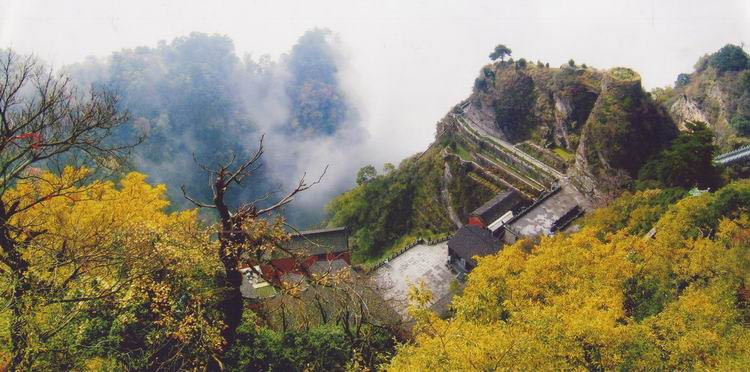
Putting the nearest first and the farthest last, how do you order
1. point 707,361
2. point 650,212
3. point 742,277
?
1. point 707,361
2. point 742,277
3. point 650,212

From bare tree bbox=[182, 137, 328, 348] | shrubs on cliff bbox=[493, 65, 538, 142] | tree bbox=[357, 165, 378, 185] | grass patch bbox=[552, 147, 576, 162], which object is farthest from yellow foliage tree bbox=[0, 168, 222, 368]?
tree bbox=[357, 165, 378, 185]

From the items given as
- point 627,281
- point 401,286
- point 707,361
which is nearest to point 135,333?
point 707,361

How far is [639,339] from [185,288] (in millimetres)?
15307

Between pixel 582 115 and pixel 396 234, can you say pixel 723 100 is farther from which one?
pixel 396 234

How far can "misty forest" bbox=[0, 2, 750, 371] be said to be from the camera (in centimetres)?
1384

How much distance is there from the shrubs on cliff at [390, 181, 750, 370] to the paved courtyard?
35.7ft

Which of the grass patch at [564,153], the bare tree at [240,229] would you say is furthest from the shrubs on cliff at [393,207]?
the bare tree at [240,229]

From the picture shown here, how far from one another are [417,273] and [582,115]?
2726 centimetres

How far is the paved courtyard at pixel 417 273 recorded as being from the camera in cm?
4306

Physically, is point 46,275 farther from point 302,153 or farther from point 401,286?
point 302,153

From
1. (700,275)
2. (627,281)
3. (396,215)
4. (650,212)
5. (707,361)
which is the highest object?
(396,215)

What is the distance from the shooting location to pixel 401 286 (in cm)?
4544

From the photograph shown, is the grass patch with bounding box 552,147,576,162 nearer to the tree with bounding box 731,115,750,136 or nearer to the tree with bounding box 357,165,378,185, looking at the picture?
the tree with bounding box 731,115,750,136

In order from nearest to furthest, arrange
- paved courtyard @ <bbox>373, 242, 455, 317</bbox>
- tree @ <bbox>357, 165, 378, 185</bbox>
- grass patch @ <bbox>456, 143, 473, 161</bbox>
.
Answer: paved courtyard @ <bbox>373, 242, 455, 317</bbox>
grass patch @ <bbox>456, 143, 473, 161</bbox>
tree @ <bbox>357, 165, 378, 185</bbox>
